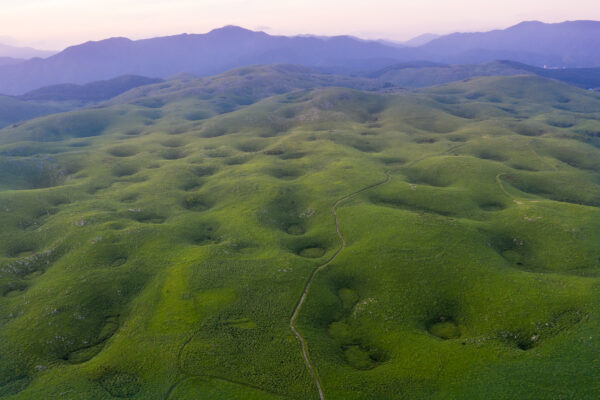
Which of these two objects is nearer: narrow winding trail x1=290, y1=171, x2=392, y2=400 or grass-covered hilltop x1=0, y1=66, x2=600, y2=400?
grass-covered hilltop x1=0, y1=66, x2=600, y2=400

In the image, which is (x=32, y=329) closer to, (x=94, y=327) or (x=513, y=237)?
(x=94, y=327)

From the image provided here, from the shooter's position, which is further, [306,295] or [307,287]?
[307,287]

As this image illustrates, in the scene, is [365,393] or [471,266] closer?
[365,393]

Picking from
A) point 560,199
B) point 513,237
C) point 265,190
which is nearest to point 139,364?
point 265,190

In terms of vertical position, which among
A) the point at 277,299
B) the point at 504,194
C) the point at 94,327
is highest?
the point at 504,194

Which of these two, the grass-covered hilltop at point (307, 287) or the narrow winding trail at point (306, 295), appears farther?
the narrow winding trail at point (306, 295)

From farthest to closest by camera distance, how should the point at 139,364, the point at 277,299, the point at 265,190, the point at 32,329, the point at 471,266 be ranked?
the point at 265,190
the point at 471,266
the point at 277,299
the point at 32,329
the point at 139,364

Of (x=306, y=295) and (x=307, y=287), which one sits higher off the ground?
(x=307, y=287)

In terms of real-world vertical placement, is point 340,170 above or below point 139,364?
above
